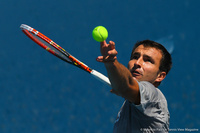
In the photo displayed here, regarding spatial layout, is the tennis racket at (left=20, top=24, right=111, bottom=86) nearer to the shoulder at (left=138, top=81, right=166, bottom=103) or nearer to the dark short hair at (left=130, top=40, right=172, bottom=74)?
the dark short hair at (left=130, top=40, right=172, bottom=74)

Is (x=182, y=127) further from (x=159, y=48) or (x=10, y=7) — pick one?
(x=10, y=7)

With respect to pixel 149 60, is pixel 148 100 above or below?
below

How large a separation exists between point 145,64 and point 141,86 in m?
0.28

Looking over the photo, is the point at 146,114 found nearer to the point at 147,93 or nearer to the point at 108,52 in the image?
the point at 147,93

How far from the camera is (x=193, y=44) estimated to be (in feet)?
11.8

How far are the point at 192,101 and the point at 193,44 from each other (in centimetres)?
70

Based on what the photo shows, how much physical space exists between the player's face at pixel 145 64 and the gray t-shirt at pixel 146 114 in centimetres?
14

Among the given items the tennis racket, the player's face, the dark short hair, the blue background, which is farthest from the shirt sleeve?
the blue background

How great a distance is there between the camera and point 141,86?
1.17 metres

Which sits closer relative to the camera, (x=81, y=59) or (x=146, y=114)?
(x=146, y=114)

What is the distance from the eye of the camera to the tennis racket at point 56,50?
1.88 meters

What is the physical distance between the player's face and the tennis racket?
353mm

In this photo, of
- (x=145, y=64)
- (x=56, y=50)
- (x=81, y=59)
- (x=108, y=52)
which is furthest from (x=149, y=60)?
(x=81, y=59)

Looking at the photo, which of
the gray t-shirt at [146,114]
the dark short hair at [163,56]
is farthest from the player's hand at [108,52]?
the dark short hair at [163,56]
